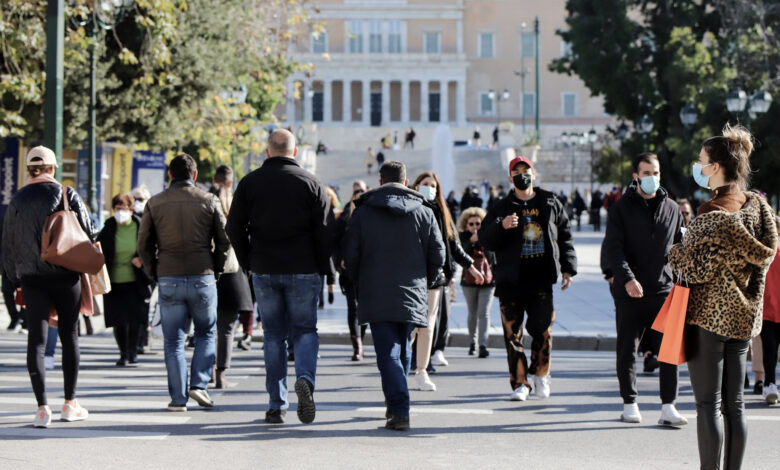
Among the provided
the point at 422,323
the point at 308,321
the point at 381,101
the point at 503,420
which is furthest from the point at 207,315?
the point at 381,101

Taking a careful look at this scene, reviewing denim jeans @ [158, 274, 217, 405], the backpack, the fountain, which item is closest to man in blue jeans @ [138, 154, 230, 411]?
denim jeans @ [158, 274, 217, 405]

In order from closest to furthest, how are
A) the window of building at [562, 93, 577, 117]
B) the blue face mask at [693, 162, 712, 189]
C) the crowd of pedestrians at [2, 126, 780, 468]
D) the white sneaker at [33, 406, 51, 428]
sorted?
1. the blue face mask at [693, 162, 712, 189]
2. the white sneaker at [33, 406, 51, 428]
3. the crowd of pedestrians at [2, 126, 780, 468]
4. the window of building at [562, 93, 577, 117]

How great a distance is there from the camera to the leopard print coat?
5.69 m

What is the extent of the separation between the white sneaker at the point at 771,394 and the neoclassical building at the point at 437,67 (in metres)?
92.1

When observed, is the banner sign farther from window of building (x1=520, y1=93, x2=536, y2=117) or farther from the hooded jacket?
window of building (x1=520, y1=93, x2=536, y2=117)

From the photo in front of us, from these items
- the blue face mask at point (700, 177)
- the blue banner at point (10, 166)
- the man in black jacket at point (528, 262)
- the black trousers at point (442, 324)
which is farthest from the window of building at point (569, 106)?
the blue face mask at point (700, 177)

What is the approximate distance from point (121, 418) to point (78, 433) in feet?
2.15

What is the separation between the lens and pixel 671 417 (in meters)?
8.05

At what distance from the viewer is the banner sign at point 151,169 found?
21.5 m

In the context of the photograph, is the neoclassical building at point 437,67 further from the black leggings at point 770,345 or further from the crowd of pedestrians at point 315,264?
the crowd of pedestrians at point 315,264

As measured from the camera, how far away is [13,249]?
314 inches

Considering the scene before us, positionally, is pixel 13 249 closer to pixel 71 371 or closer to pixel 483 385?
pixel 71 371

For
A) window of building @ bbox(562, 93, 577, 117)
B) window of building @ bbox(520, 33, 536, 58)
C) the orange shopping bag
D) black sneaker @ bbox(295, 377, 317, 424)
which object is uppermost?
window of building @ bbox(520, 33, 536, 58)

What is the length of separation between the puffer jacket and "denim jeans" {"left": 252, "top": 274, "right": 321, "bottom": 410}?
1.29 m
